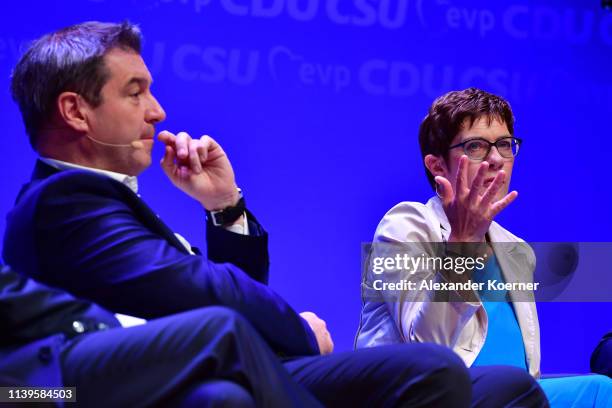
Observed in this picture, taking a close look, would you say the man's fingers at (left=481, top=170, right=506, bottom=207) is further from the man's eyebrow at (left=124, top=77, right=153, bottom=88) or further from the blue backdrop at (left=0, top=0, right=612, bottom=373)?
the blue backdrop at (left=0, top=0, right=612, bottom=373)

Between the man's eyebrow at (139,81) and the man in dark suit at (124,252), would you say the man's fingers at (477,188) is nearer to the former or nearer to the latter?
the man in dark suit at (124,252)

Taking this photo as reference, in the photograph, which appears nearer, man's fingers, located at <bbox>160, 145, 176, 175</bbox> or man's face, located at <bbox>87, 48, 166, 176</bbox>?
man's face, located at <bbox>87, 48, 166, 176</bbox>

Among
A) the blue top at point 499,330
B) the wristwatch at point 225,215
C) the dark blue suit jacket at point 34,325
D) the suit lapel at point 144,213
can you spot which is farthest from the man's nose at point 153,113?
the blue top at point 499,330

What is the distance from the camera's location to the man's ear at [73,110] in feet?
6.54

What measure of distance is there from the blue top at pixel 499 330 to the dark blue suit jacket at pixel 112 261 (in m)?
0.82

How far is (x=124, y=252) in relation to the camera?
161 cm

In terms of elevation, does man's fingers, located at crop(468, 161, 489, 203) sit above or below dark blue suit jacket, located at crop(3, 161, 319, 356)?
above

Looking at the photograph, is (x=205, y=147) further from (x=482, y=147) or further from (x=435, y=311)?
(x=482, y=147)

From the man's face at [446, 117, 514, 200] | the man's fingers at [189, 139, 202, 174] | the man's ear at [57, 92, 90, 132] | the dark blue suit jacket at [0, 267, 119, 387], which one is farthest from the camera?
the man's face at [446, 117, 514, 200]

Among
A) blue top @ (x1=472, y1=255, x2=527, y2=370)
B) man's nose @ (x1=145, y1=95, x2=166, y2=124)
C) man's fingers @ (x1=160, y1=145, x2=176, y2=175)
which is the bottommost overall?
blue top @ (x1=472, y1=255, x2=527, y2=370)

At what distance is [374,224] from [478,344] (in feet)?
4.33

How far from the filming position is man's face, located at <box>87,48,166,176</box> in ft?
6.63

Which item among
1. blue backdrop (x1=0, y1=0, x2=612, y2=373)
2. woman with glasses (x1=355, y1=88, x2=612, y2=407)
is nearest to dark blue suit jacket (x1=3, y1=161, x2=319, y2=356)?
woman with glasses (x1=355, y1=88, x2=612, y2=407)

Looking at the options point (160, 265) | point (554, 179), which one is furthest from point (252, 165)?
point (160, 265)
